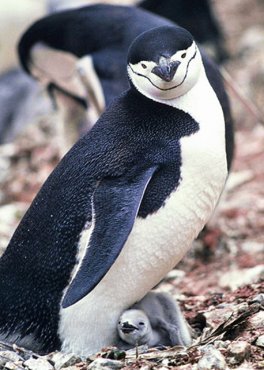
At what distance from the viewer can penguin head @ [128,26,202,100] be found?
3496 millimetres

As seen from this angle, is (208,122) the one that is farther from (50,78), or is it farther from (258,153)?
(258,153)

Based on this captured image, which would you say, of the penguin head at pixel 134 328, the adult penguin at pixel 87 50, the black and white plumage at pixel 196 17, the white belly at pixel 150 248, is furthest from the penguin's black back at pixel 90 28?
the black and white plumage at pixel 196 17

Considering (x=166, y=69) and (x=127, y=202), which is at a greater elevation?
(x=166, y=69)

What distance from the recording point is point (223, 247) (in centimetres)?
568

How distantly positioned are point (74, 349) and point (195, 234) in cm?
58

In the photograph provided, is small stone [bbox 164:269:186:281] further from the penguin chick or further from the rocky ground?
the penguin chick

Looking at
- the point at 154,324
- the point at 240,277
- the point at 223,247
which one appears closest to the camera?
the point at 154,324

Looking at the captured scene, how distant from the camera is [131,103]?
363 centimetres

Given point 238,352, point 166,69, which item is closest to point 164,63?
point 166,69

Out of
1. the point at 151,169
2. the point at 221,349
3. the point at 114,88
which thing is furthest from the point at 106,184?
the point at 114,88

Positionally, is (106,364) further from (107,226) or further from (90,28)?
(90,28)

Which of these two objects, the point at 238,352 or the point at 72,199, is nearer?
the point at 238,352

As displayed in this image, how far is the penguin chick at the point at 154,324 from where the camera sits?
11.4 feet

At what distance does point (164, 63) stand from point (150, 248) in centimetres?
63
